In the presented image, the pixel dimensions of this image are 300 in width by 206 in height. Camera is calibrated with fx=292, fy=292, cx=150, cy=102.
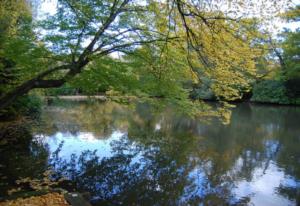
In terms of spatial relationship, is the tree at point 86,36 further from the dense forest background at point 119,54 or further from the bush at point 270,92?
the bush at point 270,92

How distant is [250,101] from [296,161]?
78.1 feet

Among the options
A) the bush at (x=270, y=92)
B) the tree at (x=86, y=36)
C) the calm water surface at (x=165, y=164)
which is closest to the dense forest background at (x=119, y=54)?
the tree at (x=86, y=36)

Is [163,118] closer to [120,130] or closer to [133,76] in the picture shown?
[120,130]

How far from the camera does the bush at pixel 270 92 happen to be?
93.6 ft

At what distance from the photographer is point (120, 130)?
13.6 metres

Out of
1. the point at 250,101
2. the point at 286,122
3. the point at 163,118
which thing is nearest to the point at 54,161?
the point at 163,118

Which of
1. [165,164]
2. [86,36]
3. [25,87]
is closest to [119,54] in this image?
[86,36]

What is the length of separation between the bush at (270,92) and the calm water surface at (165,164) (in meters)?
16.3

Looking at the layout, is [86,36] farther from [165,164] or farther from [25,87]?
[165,164]

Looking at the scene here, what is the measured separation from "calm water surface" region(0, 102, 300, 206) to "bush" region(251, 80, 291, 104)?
16.3 meters

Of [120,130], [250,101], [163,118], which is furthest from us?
[250,101]

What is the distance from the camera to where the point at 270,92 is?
96.9 feet

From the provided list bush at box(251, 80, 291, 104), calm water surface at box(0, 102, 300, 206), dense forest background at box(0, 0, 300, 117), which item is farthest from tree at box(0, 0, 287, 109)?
bush at box(251, 80, 291, 104)

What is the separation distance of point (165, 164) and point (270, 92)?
2443 cm
